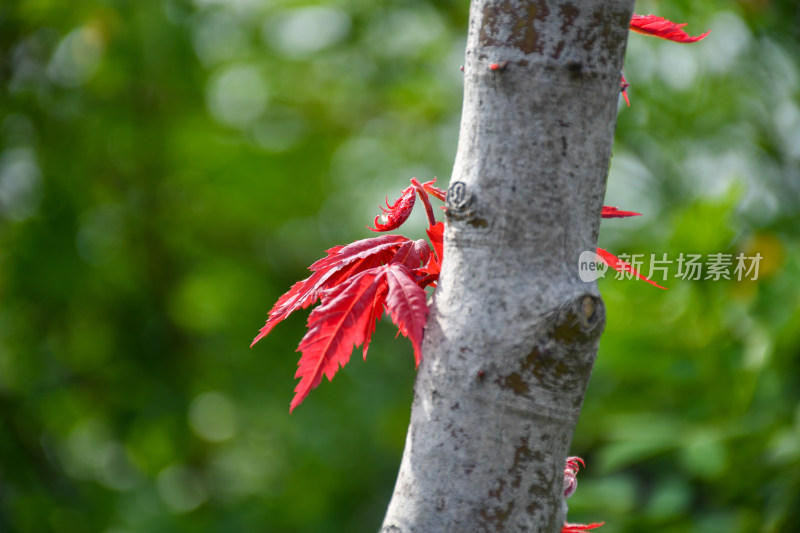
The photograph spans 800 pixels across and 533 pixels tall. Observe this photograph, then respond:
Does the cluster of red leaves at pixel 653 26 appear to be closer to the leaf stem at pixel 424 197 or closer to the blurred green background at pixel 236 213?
the leaf stem at pixel 424 197

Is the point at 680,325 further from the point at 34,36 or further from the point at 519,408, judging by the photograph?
the point at 34,36

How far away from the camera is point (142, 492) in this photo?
2.32m

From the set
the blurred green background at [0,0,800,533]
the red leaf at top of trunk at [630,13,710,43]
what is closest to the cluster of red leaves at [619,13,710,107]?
the red leaf at top of trunk at [630,13,710,43]

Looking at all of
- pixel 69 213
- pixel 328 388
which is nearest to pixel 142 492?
pixel 328 388

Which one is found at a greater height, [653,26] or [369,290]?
[653,26]

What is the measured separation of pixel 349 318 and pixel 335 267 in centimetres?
7

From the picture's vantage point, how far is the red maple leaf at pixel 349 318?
18.0 inches

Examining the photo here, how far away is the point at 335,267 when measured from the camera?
0.53 m

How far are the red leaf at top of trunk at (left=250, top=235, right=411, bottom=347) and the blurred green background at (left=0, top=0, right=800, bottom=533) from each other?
145 centimetres

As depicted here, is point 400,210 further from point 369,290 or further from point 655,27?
point 655,27

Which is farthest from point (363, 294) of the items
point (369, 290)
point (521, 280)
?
point (521, 280)

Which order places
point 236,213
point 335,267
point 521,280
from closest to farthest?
1. point 521,280
2. point 335,267
3. point 236,213

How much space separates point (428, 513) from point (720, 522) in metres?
1.37

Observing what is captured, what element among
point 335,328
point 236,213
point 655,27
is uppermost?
point 655,27
